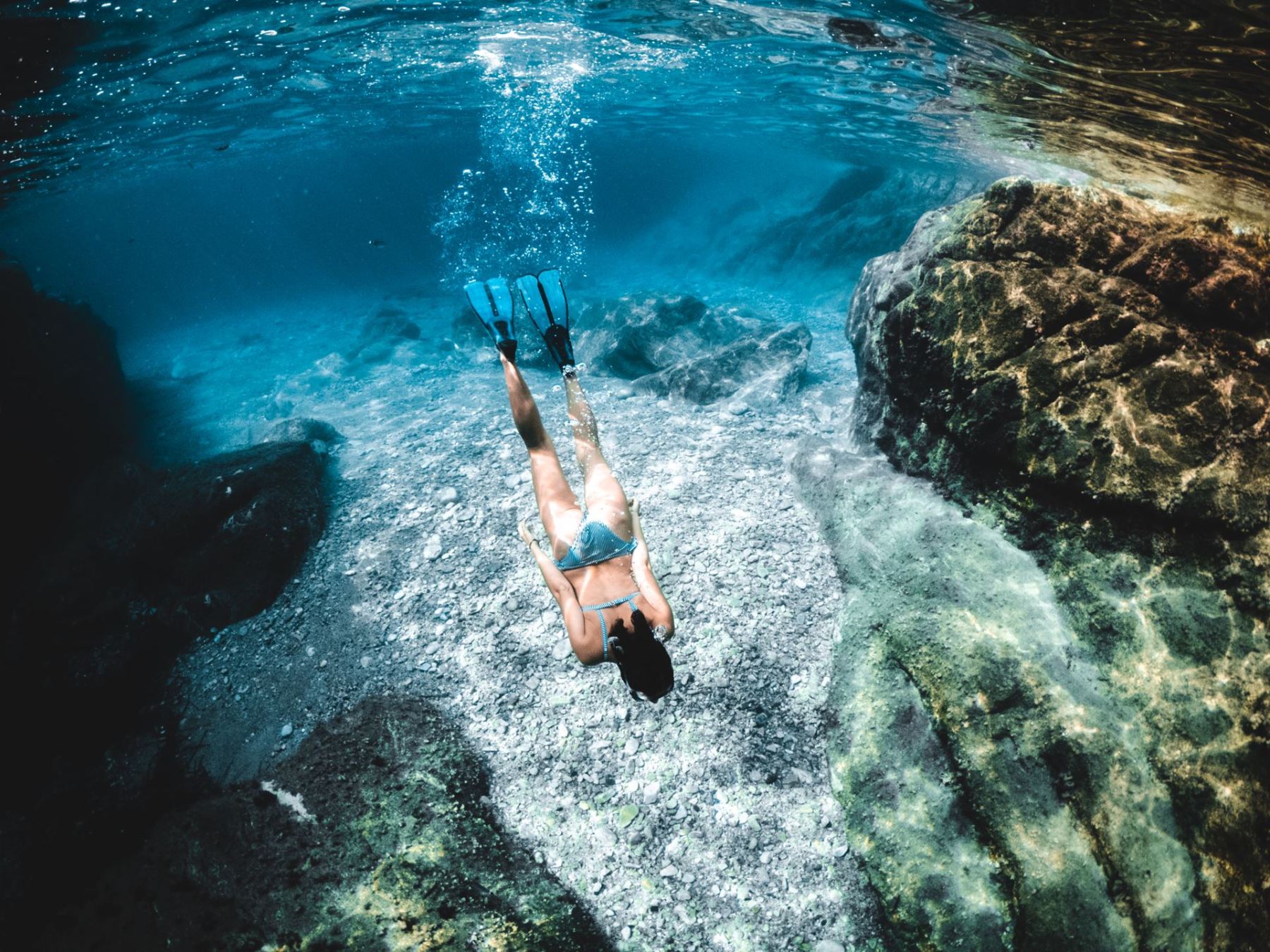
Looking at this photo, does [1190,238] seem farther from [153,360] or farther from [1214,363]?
[153,360]

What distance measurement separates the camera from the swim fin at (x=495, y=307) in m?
5.90

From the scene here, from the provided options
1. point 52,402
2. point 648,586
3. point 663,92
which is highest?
point 663,92

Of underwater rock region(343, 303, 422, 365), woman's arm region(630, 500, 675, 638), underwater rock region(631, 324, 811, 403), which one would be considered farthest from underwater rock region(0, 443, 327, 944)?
underwater rock region(343, 303, 422, 365)

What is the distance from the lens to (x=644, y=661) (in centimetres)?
366

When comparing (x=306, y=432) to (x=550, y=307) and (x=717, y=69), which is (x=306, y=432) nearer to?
(x=550, y=307)

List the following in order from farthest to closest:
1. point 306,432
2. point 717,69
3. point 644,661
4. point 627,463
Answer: point 717,69, point 306,432, point 627,463, point 644,661

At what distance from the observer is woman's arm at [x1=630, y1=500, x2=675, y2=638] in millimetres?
4230

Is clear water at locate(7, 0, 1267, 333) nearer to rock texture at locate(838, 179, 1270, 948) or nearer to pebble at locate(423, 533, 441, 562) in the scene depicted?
rock texture at locate(838, 179, 1270, 948)

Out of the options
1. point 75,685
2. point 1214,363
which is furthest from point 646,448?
point 75,685

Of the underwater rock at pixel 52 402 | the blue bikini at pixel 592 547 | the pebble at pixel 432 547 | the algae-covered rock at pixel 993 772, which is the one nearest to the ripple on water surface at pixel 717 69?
the underwater rock at pixel 52 402

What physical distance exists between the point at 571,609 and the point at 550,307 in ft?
12.2

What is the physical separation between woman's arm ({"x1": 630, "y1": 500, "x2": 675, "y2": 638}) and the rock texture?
81.5 inches

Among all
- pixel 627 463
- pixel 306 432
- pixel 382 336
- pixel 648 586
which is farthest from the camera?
pixel 382 336

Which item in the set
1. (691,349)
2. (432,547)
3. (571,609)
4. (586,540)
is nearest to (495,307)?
(586,540)
